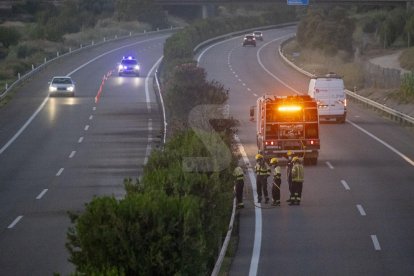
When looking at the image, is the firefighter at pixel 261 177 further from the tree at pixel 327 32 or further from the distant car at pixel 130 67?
the tree at pixel 327 32

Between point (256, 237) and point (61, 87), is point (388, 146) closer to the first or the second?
point (256, 237)

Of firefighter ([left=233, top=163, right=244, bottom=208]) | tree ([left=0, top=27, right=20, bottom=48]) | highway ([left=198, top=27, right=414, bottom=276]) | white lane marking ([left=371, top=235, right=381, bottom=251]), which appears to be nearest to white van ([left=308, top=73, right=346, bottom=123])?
highway ([left=198, top=27, right=414, bottom=276])

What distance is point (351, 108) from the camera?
61.9 metres

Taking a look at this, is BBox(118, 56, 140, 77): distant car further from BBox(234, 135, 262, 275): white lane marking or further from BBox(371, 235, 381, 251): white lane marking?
BBox(371, 235, 381, 251): white lane marking

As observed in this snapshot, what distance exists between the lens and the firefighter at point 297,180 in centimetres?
2972

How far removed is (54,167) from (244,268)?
19526 millimetres

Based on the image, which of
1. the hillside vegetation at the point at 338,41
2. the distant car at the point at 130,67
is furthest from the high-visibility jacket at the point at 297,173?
the hillside vegetation at the point at 338,41

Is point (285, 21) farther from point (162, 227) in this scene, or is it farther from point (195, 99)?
point (162, 227)

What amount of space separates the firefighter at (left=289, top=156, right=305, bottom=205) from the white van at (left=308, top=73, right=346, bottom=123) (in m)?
21.3

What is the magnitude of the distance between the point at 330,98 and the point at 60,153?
13.9m

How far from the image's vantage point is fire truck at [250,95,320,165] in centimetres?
3819

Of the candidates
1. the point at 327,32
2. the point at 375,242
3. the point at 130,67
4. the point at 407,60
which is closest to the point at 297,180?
the point at 375,242

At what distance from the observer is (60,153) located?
44375mm

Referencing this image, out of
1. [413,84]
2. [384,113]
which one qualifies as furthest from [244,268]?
[413,84]
